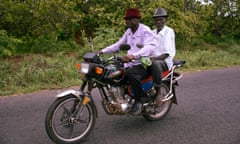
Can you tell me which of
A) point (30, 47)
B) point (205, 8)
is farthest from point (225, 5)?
point (30, 47)

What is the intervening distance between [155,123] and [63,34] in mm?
7990

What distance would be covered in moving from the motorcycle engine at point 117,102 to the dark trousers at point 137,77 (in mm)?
213

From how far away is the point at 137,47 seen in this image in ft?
12.4

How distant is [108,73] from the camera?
352 cm

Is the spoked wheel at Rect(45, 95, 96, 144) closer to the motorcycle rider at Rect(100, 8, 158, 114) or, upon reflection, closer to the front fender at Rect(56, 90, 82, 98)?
the front fender at Rect(56, 90, 82, 98)

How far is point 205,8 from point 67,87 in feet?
30.7

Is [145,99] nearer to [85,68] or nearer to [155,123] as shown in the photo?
[155,123]

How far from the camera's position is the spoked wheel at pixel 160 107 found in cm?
421

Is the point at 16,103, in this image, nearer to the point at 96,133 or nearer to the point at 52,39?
the point at 96,133

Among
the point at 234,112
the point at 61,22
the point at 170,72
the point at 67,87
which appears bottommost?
the point at 234,112

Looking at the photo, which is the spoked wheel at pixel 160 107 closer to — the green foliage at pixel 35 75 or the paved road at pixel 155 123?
the paved road at pixel 155 123

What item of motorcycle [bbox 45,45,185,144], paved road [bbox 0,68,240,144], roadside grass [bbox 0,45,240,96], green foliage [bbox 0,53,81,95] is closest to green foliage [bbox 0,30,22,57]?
Answer: roadside grass [bbox 0,45,240,96]

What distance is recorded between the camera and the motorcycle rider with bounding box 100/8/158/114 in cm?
364

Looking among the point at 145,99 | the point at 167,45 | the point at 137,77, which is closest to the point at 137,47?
the point at 137,77
